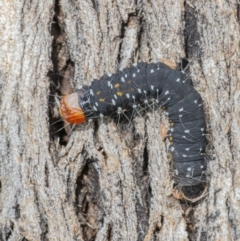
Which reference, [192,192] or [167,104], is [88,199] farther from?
[167,104]

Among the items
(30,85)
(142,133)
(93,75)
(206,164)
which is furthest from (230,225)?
(30,85)

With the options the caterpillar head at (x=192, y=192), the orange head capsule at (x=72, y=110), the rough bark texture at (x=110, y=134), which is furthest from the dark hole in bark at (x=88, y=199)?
the caterpillar head at (x=192, y=192)

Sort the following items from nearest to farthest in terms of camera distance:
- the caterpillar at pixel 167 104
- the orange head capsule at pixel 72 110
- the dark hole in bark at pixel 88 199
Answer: the caterpillar at pixel 167 104 → the orange head capsule at pixel 72 110 → the dark hole in bark at pixel 88 199

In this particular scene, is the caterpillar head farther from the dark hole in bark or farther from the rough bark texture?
the dark hole in bark

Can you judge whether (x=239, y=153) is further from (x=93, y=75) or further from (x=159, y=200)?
(x=93, y=75)

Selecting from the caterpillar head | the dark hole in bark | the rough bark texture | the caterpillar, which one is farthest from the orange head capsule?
the caterpillar head

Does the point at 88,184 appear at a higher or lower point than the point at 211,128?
lower

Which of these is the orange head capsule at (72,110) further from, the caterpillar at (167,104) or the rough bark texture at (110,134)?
the rough bark texture at (110,134)

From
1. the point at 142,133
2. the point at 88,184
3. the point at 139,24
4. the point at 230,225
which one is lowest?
the point at 230,225

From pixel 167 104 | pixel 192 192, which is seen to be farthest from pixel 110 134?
pixel 192 192
